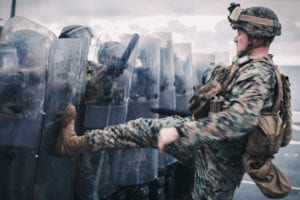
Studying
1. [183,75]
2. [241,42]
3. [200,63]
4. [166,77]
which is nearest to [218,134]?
[241,42]

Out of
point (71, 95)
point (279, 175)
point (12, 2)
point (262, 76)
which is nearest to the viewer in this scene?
point (262, 76)

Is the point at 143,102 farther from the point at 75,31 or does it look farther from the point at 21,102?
the point at 21,102

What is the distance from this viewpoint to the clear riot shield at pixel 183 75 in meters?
6.64

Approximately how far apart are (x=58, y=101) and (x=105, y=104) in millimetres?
835

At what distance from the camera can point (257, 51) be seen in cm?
322

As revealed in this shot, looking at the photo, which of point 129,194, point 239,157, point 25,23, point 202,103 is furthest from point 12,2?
point 239,157

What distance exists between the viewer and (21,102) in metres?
3.17

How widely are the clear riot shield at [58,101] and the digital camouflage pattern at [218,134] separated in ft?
1.15

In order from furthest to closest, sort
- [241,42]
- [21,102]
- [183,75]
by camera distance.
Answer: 1. [183,75]
2. [241,42]
3. [21,102]

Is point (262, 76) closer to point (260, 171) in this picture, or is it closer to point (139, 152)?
point (260, 171)

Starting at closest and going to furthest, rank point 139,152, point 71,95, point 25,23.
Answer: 1. point 25,23
2. point 71,95
3. point 139,152

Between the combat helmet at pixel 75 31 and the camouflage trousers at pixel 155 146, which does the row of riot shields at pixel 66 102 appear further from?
the camouflage trousers at pixel 155 146

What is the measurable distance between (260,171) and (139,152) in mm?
2063

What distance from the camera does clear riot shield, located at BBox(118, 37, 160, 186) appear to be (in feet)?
15.8
